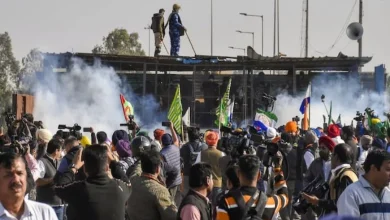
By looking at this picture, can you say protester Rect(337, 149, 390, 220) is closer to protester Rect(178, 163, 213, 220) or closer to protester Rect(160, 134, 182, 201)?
protester Rect(178, 163, 213, 220)

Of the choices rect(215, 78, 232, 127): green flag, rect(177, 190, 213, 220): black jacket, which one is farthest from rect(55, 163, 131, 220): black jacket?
rect(215, 78, 232, 127): green flag

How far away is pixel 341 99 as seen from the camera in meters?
29.8

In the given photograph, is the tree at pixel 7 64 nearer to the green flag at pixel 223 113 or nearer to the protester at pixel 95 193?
the green flag at pixel 223 113

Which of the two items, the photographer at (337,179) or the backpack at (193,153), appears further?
the backpack at (193,153)

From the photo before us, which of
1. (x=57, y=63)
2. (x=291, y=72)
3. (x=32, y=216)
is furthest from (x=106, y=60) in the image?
(x=32, y=216)

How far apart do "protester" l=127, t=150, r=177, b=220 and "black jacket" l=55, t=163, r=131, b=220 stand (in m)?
0.76

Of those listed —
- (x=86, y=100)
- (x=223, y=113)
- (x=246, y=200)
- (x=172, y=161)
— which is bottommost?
(x=172, y=161)

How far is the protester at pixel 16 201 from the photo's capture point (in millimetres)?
4637

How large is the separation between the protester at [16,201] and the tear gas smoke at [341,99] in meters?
25.0

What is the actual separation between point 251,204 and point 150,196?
133 cm

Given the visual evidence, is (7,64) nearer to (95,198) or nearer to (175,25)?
(175,25)

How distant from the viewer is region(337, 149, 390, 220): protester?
630cm

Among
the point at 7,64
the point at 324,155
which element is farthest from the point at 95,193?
the point at 7,64

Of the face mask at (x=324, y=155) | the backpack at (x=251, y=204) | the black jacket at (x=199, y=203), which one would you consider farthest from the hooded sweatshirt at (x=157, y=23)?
the backpack at (x=251, y=204)
